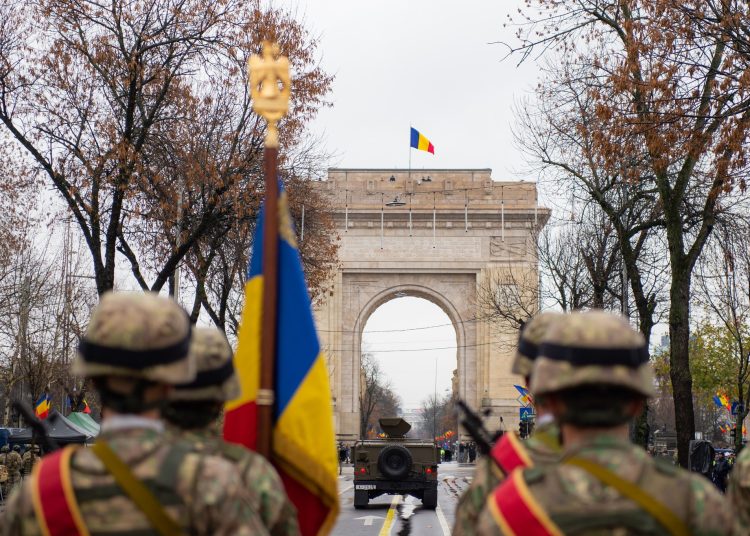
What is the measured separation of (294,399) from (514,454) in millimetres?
972

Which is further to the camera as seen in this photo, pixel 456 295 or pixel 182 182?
pixel 456 295

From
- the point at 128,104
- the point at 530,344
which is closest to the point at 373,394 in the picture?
the point at 128,104

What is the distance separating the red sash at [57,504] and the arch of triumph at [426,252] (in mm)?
63609

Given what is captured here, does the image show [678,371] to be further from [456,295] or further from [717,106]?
[456,295]

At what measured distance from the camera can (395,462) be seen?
27.9 meters

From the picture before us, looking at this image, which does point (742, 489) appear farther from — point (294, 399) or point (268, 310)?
point (268, 310)

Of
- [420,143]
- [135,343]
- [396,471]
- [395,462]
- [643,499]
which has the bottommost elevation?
[396,471]

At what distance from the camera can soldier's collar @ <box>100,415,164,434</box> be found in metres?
3.59

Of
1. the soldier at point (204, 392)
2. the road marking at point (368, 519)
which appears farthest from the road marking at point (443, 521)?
the soldier at point (204, 392)

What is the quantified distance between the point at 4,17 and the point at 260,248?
17737 millimetres

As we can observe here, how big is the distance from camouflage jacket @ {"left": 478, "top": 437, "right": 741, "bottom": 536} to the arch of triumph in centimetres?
6356

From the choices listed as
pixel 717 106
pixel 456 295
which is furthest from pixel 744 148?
pixel 456 295

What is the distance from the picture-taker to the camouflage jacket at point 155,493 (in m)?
3.46

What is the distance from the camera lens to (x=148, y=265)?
28734mm
